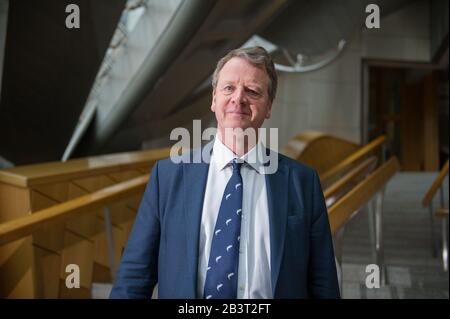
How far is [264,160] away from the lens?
44.6 inches

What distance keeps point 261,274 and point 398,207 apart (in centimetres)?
629

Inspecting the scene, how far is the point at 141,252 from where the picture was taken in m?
1.12

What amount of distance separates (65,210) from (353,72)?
34.6ft

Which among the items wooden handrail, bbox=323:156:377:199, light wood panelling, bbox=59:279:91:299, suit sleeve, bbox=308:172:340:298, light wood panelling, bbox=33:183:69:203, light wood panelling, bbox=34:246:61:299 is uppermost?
wooden handrail, bbox=323:156:377:199

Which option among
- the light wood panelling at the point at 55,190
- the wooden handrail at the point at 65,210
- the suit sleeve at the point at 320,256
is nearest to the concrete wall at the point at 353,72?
the light wood panelling at the point at 55,190

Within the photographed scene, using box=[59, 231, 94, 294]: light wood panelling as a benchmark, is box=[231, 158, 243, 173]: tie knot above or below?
above

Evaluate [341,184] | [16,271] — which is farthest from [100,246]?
[341,184]

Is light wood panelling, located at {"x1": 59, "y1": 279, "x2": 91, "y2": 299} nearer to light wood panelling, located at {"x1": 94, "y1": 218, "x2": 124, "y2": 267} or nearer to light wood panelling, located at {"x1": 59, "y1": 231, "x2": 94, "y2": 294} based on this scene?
light wood panelling, located at {"x1": 59, "y1": 231, "x2": 94, "y2": 294}

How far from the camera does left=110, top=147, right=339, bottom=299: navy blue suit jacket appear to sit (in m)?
1.07

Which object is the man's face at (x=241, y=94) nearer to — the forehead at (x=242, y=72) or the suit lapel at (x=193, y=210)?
the forehead at (x=242, y=72)

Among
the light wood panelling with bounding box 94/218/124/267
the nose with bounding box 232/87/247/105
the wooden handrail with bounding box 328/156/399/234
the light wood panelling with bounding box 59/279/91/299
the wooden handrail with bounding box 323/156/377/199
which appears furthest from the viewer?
the light wood panelling with bounding box 94/218/124/267

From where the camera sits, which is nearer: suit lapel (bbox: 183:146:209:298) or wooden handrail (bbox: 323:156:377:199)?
suit lapel (bbox: 183:146:209:298)

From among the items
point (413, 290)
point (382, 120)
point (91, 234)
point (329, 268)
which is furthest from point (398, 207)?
point (382, 120)

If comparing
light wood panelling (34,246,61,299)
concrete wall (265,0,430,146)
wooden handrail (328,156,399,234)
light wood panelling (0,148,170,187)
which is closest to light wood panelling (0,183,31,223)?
light wood panelling (0,148,170,187)
